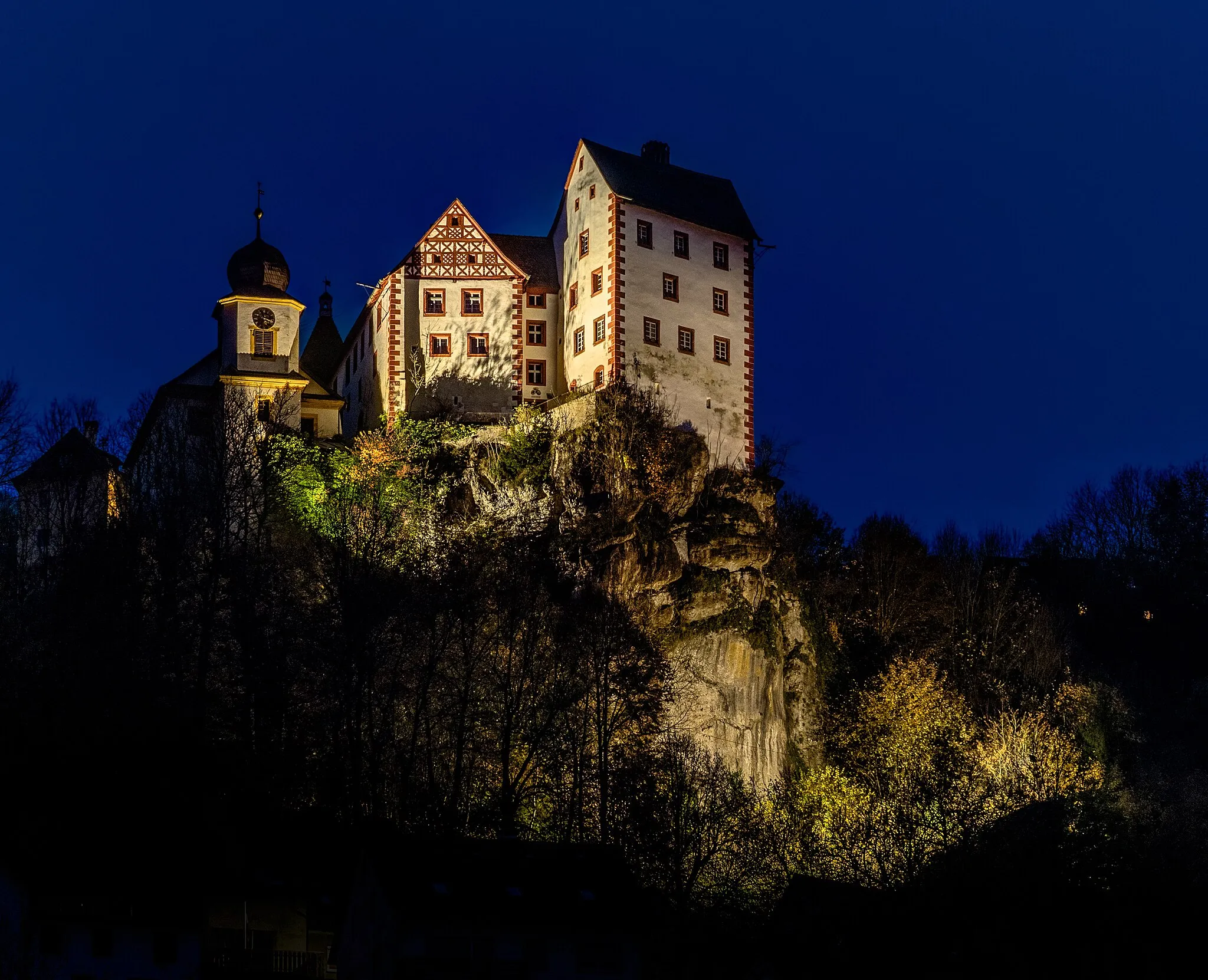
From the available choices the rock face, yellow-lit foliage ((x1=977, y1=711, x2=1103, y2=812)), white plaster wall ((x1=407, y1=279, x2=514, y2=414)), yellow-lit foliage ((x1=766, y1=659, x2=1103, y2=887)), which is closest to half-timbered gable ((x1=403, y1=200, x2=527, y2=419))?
white plaster wall ((x1=407, y1=279, x2=514, y2=414))

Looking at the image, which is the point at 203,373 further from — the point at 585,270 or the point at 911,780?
the point at 911,780

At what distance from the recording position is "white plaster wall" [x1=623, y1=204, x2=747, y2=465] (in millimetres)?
77250

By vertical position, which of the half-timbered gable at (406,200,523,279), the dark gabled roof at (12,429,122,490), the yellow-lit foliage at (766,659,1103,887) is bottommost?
the yellow-lit foliage at (766,659,1103,887)

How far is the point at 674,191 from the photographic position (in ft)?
A: 270

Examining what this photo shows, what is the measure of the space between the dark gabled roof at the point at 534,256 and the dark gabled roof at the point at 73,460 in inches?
759

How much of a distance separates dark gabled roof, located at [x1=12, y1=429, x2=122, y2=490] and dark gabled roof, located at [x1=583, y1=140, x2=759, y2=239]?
900 inches

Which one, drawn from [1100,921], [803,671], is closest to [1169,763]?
[803,671]

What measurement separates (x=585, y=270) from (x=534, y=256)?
16.9 feet

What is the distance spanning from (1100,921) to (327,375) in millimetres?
52215

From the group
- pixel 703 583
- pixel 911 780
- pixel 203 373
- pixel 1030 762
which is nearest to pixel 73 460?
pixel 203 373

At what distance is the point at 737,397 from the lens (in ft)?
259

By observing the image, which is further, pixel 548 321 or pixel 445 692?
pixel 548 321

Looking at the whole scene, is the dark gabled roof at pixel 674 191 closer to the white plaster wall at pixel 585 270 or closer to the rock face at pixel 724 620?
the white plaster wall at pixel 585 270

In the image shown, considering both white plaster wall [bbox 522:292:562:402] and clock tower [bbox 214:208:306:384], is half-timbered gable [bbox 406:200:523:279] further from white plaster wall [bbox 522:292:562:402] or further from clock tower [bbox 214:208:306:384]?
clock tower [bbox 214:208:306:384]
